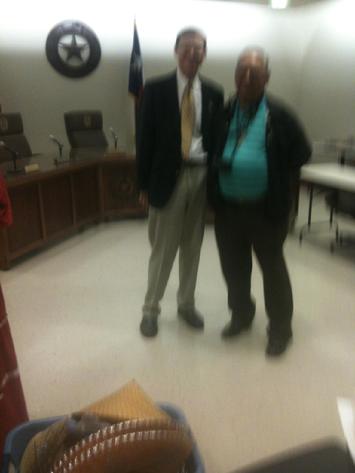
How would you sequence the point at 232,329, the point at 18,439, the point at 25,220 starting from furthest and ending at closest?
the point at 25,220
the point at 232,329
the point at 18,439

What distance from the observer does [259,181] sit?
200cm

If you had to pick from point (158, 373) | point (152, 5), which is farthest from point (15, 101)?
point (158, 373)

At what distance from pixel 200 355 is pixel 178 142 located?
3.46 ft

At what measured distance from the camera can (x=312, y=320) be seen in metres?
2.63

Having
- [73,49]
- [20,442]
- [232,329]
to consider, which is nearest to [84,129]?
[73,49]

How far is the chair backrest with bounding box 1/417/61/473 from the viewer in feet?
4.19

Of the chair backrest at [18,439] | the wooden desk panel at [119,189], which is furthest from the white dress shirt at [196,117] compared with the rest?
the wooden desk panel at [119,189]

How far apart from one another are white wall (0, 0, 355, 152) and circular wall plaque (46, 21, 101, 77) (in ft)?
0.27

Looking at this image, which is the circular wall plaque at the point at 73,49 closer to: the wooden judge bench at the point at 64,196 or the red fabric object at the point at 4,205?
the wooden judge bench at the point at 64,196

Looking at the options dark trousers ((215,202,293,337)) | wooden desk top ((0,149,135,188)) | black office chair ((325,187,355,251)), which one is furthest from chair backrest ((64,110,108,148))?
dark trousers ((215,202,293,337))

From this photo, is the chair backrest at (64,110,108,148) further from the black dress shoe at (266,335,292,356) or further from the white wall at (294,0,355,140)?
the black dress shoe at (266,335,292,356)

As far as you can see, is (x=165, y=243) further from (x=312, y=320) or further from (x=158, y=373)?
(x=312, y=320)

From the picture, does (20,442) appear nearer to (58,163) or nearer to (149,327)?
(149,327)

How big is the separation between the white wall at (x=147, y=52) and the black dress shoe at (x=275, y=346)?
4141 mm
